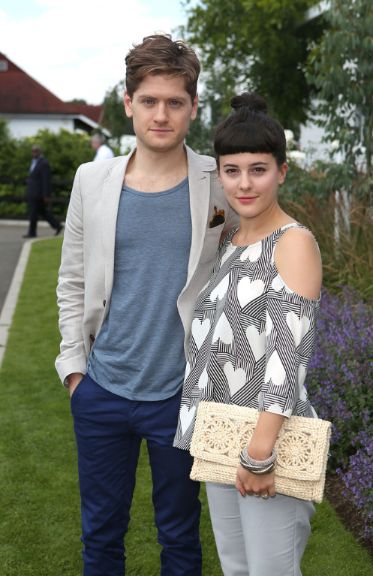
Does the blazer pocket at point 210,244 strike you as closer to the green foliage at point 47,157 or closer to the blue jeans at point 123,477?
the blue jeans at point 123,477

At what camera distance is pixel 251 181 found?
2.54 metres

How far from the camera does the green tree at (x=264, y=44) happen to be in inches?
779

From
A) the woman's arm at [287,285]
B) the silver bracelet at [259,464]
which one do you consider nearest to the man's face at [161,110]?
the woman's arm at [287,285]

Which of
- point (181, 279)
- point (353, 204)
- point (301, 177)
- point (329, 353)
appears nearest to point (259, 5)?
point (301, 177)

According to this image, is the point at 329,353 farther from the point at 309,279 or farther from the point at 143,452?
the point at 309,279

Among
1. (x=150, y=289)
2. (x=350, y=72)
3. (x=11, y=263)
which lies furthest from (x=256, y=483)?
(x=11, y=263)

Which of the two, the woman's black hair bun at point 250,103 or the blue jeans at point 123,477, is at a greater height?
the woman's black hair bun at point 250,103

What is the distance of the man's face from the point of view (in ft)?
9.21

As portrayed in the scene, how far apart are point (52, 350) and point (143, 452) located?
2.99m

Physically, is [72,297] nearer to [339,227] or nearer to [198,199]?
[198,199]

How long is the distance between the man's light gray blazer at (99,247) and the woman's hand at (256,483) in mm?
591

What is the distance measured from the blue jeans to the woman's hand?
55cm

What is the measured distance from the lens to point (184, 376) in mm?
2910

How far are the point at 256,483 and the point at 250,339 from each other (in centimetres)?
41
